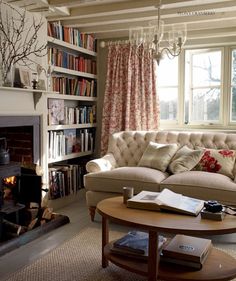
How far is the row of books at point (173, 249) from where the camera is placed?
2.10 metres

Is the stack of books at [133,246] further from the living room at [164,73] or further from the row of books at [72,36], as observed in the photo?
the row of books at [72,36]

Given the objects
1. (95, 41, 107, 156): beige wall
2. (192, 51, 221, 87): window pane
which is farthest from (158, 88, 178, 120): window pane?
(95, 41, 107, 156): beige wall

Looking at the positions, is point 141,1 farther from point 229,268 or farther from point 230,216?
point 229,268

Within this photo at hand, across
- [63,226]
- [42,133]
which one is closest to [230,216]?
[63,226]

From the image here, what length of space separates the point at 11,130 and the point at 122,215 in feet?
6.50

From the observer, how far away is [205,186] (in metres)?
A: 3.05

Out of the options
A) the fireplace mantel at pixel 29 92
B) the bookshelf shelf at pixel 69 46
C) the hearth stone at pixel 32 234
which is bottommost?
the hearth stone at pixel 32 234

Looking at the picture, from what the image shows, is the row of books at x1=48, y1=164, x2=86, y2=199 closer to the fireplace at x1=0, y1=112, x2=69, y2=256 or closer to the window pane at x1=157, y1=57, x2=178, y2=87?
the fireplace at x1=0, y1=112, x2=69, y2=256

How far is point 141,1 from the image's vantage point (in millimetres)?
3393

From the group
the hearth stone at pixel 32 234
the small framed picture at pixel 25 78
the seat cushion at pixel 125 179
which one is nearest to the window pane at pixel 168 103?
the seat cushion at pixel 125 179

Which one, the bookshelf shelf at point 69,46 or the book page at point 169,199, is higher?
the bookshelf shelf at point 69,46

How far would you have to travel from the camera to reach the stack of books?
87.5 inches

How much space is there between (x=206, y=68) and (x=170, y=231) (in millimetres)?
3047

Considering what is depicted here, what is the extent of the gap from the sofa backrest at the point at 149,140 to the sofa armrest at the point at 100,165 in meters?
0.16
